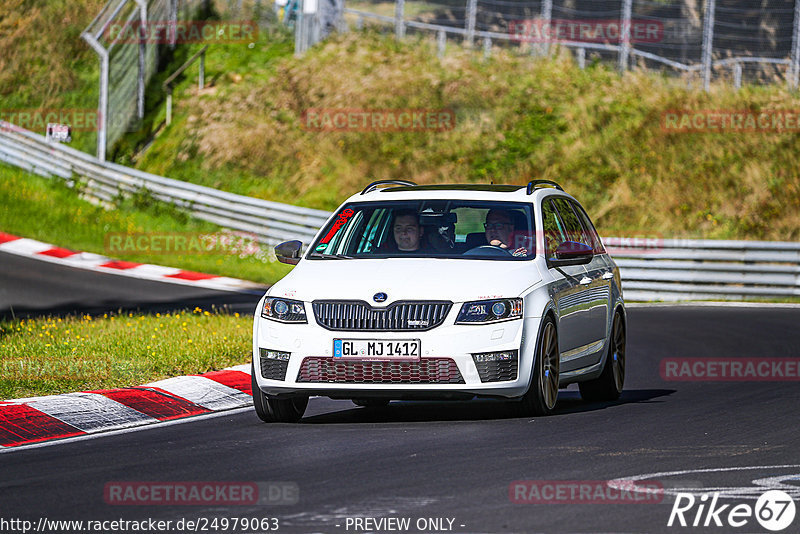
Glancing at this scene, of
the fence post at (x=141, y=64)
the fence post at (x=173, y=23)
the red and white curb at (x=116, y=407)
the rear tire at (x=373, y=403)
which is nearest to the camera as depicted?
the red and white curb at (x=116, y=407)

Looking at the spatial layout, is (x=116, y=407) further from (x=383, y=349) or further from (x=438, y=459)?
(x=438, y=459)

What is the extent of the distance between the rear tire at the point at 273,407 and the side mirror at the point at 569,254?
213cm

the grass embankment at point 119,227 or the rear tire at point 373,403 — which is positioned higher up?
the rear tire at point 373,403

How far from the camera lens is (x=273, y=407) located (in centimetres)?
1012

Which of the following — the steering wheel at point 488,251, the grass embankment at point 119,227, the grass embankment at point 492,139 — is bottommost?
the grass embankment at point 119,227

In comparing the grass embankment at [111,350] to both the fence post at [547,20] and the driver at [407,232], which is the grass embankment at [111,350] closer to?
the driver at [407,232]

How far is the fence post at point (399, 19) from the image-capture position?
37.4m

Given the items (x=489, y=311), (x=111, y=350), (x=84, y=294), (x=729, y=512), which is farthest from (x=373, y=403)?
(x=84, y=294)

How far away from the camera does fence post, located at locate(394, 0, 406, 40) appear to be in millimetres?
37375

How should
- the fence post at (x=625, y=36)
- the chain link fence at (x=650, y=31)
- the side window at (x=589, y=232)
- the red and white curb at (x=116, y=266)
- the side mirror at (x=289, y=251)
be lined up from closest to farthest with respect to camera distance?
the side mirror at (x=289, y=251) < the side window at (x=589, y=232) < the red and white curb at (x=116, y=266) < the chain link fence at (x=650, y=31) < the fence post at (x=625, y=36)

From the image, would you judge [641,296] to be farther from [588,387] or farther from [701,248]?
[588,387]

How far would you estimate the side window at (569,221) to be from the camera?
1169 centimetres

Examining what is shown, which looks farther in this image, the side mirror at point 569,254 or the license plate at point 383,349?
the side mirror at point 569,254

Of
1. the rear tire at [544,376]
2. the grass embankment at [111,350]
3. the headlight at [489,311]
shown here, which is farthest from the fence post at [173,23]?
the headlight at [489,311]
